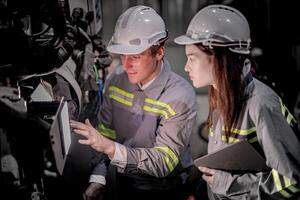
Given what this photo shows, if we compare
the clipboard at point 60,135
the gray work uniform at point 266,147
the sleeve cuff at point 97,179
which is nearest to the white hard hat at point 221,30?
the gray work uniform at point 266,147

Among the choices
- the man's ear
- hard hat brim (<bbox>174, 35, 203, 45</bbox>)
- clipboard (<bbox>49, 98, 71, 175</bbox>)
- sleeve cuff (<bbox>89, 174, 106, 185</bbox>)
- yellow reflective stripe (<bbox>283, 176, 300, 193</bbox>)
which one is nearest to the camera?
clipboard (<bbox>49, 98, 71, 175</bbox>)

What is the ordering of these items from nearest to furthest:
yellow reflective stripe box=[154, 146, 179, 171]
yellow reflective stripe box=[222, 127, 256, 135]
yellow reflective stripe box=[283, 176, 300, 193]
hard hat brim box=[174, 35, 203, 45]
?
yellow reflective stripe box=[283, 176, 300, 193]
yellow reflective stripe box=[222, 127, 256, 135]
hard hat brim box=[174, 35, 203, 45]
yellow reflective stripe box=[154, 146, 179, 171]

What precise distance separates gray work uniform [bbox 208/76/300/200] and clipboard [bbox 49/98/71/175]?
0.70 meters

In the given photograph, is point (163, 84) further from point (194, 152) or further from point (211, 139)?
point (194, 152)

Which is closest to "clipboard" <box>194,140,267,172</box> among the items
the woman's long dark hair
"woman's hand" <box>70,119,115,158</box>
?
the woman's long dark hair

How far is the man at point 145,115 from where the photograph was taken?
214 centimetres

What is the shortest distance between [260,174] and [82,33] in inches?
49.3

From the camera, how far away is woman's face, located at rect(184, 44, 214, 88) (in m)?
1.82

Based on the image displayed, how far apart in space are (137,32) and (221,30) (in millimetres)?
545

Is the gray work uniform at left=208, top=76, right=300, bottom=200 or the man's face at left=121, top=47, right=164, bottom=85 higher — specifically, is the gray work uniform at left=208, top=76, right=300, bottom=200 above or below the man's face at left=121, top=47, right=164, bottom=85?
below

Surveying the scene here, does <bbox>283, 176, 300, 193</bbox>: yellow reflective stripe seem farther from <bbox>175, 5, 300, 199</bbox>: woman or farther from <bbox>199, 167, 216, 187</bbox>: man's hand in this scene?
<bbox>199, 167, 216, 187</bbox>: man's hand

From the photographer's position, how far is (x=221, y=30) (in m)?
1.82

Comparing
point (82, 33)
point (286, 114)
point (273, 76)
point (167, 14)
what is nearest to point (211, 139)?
point (286, 114)

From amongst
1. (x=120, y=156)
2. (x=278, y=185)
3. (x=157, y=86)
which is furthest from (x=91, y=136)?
(x=278, y=185)
